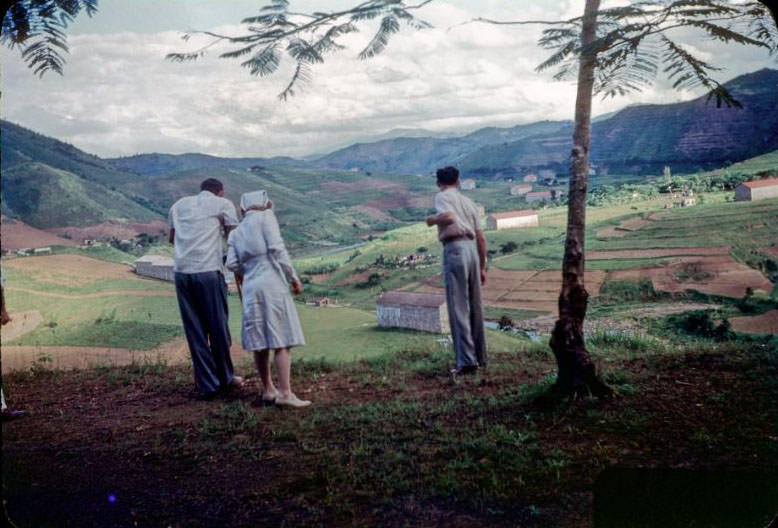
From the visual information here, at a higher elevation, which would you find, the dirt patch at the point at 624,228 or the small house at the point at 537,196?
the small house at the point at 537,196

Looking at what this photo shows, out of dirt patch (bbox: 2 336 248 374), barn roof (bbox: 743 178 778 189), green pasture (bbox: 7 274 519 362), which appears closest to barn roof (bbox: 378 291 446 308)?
green pasture (bbox: 7 274 519 362)

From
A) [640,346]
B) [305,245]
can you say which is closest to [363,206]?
[305,245]

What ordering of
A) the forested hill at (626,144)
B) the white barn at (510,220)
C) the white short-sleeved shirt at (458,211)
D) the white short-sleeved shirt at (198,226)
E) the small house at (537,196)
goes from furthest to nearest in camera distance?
the small house at (537,196)
the white barn at (510,220)
the forested hill at (626,144)
the white short-sleeved shirt at (458,211)
the white short-sleeved shirt at (198,226)

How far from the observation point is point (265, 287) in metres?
5.22

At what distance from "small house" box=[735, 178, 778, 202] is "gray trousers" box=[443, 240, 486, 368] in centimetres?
452

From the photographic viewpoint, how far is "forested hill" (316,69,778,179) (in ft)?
24.1

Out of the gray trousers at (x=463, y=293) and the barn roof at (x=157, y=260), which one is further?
the barn roof at (x=157, y=260)

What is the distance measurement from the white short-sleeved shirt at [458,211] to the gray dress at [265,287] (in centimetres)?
173

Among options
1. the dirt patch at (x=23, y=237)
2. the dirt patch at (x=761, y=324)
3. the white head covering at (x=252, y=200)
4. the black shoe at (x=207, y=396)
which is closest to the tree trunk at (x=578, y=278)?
the white head covering at (x=252, y=200)

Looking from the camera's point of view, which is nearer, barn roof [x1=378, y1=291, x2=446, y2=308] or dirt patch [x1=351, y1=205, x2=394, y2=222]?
barn roof [x1=378, y1=291, x2=446, y2=308]

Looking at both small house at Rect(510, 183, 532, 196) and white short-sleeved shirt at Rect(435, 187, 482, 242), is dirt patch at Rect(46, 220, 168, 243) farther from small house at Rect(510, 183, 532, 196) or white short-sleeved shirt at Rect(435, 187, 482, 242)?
small house at Rect(510, 183, 532, 196)

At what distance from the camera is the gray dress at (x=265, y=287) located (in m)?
5.21

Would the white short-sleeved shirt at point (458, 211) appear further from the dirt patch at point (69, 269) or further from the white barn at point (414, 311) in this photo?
the dirt patch at point (69, 269)

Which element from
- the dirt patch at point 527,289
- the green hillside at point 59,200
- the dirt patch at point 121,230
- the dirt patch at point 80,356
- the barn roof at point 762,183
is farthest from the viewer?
the dirt patch at point 121,230
